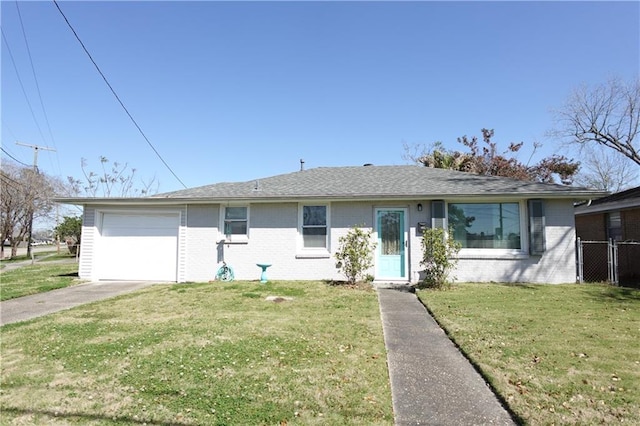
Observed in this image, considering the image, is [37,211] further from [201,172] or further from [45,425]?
Answer: [45,425]

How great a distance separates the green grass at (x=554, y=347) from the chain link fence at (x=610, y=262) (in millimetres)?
1670

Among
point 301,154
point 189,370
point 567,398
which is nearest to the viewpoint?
point 567,398

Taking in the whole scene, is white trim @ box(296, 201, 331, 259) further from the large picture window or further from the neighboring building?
the neighboring building

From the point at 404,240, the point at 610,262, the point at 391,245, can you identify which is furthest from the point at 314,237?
the point at 610,262

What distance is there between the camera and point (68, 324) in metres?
6.12

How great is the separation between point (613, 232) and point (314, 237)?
1096cm

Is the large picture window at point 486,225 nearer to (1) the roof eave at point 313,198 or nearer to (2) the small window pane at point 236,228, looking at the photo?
(1) the roof eave at point 313,198

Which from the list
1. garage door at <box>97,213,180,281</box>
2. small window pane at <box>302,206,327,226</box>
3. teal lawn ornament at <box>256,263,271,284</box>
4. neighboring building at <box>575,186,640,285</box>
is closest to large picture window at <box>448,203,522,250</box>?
neighboring building at <box>575,186,640,285</box>

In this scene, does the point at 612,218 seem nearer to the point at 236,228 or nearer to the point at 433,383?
the point at 433,383

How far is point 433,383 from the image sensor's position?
373 centimetres

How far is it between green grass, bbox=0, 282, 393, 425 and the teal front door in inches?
140

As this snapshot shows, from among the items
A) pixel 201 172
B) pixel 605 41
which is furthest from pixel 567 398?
pixel 201 172

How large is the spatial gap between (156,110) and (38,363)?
44.5 feet

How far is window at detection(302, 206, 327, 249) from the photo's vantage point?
11.1 meters
